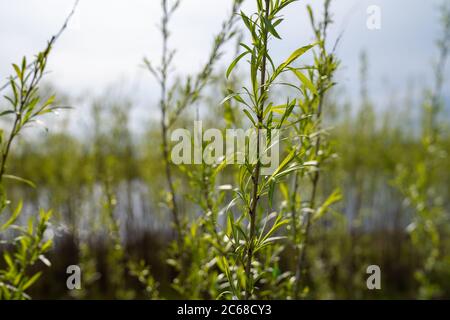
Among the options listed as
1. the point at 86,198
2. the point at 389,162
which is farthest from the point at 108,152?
the point at 389,162

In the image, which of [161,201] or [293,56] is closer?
[293,56]

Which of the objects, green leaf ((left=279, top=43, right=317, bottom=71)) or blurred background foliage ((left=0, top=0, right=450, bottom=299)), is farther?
blurred background foliage ((left=0, top=0, right=450, bottom=299))

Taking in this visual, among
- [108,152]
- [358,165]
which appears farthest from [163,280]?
[358,165]

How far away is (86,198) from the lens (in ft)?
15.5

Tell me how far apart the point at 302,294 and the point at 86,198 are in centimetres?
383

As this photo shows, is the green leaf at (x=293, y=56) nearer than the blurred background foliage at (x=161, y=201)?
Yes

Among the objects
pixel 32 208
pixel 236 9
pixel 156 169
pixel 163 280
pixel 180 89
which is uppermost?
pixel 236 9

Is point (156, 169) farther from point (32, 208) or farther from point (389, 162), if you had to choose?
point (389, 162)

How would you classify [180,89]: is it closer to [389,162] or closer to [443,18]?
[443,18]
